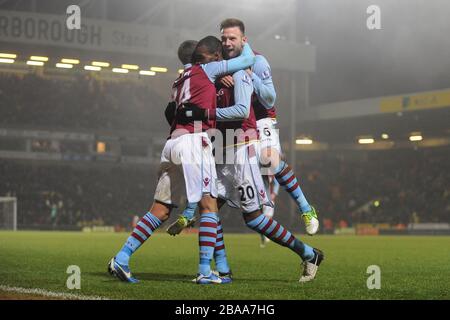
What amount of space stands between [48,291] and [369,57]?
A: 2568cm

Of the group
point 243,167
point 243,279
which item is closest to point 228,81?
point 243,167

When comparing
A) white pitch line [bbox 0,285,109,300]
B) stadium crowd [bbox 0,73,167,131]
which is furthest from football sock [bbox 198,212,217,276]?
stadium crowd [bbox 0,73,167,131]

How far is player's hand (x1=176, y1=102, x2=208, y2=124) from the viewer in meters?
6.54

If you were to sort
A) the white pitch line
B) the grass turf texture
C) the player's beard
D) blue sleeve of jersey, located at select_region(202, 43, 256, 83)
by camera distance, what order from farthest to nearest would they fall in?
1. the player's beard
2. blue sleeve of jersey, located at select_region(202, 43, 256, 83)
3. the grass turf texture
4. the white pitch line

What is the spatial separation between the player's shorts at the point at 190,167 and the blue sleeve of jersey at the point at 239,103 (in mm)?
244

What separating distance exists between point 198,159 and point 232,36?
4.05ft

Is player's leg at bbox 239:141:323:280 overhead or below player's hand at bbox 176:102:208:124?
below

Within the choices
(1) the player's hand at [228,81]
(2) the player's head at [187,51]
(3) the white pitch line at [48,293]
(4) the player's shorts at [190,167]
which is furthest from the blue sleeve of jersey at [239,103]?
(3) the white pitch line at [48,293]

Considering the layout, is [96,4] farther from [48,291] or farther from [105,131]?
[48,291]

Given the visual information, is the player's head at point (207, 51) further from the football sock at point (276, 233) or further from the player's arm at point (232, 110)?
the football sock at point (276, 233)

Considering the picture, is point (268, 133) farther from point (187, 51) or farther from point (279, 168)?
point (187, 51)

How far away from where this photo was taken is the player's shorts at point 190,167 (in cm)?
644

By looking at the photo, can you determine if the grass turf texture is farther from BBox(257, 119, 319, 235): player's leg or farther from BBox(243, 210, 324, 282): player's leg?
BBox(257, 119, 319, 235): player's leg
